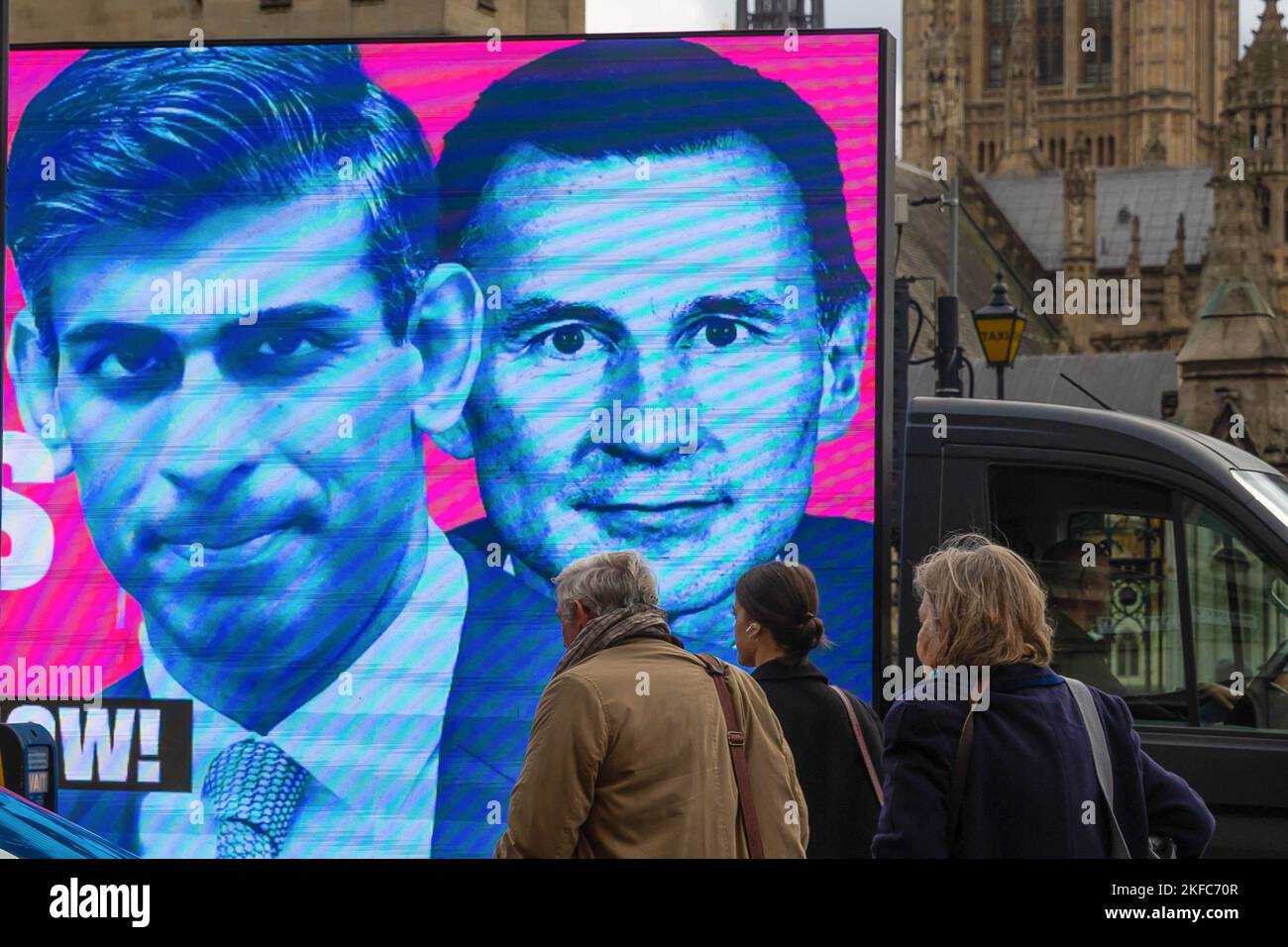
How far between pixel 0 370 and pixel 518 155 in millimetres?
1860

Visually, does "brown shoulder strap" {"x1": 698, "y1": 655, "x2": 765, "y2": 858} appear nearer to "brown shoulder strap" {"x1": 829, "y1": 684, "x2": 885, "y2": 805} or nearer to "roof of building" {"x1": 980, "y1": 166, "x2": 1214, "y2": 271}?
"brown shoulder strap" {"x1": 829, "y1": 684, "x2": 885, "y2": 805}

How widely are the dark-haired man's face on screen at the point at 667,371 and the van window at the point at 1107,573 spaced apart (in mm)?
683

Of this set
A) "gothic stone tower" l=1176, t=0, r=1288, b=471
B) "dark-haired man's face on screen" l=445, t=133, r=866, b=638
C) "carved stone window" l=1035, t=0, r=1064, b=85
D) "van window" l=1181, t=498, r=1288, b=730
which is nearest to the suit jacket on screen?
"dark-haired man's face on screen" l=445, t=133, r=866, b=638

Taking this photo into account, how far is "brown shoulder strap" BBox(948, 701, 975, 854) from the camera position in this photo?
4.08 meters

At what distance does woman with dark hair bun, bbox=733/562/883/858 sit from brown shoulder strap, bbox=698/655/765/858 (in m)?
0.76

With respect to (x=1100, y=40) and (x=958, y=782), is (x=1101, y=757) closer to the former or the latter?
(x=958, y=782)

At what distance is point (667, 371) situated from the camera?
256 inches

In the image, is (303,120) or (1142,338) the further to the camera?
(1142,338)

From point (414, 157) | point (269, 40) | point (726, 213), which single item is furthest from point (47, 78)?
point (726, 213)

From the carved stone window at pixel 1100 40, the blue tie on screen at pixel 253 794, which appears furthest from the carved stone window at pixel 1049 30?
the blue tie on screen at pixel 253 794

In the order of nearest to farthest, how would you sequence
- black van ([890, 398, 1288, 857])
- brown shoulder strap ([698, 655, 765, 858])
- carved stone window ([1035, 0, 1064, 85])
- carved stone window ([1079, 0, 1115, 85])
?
brown shoulder strap ([698, 655, 765, 858]) < black van ([890, 398, 1288, 857]) < carved stone window ([1079, 0, 1115, 85]) < carved stone window ([1035, 0, 1064, 85])

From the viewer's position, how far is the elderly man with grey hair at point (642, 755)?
14.5 feet

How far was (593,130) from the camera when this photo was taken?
665 cm
